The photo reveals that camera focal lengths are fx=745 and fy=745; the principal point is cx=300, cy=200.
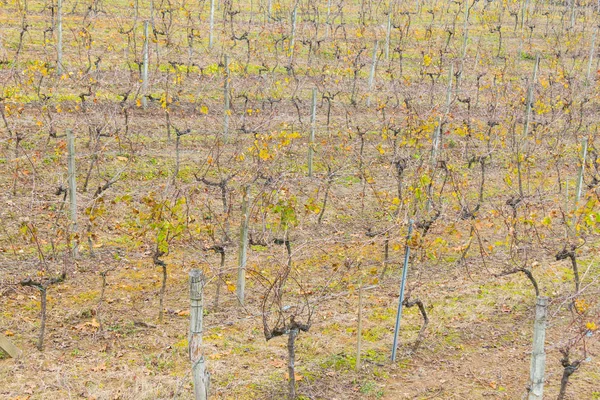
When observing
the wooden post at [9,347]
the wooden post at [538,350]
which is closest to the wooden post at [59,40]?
the wooden post at [9,347]

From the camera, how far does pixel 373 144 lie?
562 inches

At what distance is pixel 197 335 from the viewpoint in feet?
17.7

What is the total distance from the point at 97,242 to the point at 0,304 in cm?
196

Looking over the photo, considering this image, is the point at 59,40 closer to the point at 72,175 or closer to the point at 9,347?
the point at 72,175

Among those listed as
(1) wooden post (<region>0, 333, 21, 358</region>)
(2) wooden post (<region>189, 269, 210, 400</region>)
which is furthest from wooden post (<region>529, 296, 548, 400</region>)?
(1) wooden post (<region>0, 333, 21, 358</region>)

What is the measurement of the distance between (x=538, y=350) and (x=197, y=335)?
2.56 metres

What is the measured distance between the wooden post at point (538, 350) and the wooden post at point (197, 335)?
8.13 ft

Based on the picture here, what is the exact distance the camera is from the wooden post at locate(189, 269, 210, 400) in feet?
17.3

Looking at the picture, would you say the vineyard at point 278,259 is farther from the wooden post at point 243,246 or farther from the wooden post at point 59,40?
the wooden post at point 59,40

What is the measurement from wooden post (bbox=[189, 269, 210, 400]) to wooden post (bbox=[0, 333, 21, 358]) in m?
2.37

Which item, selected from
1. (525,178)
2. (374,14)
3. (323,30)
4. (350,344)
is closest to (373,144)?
(525,178)

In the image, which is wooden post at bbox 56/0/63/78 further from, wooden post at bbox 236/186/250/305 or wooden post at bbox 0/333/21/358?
wooden post at bbox 0/333/21/358

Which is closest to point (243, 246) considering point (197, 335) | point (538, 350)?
point (197, 335)

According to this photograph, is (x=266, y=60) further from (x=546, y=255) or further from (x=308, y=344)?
(x=308, y=344)
